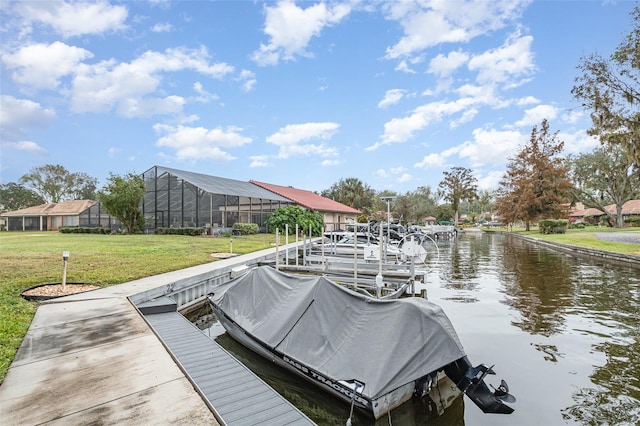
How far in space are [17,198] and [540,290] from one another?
6951 centimetres

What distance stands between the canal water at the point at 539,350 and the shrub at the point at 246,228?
17446mm

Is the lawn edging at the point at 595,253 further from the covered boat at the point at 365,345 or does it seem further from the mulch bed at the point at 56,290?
the mulch bed at the point at 56,290

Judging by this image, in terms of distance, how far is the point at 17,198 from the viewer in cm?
5284

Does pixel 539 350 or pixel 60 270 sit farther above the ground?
pixel 60 270

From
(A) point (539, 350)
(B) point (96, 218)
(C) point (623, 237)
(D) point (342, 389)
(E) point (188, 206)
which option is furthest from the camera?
(B) point (96, 218)

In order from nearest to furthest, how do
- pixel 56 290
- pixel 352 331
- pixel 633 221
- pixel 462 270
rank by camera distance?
pixel 352 331, pixel 56 290, pixel 462 270, pixel 633 221

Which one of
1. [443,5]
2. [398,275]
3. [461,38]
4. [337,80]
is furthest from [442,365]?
[337,80]

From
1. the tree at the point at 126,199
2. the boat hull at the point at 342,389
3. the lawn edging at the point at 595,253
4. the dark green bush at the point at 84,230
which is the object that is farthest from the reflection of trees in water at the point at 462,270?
the dark green bush at the point at 84,230

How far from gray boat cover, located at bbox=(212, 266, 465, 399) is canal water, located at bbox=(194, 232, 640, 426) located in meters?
0.28

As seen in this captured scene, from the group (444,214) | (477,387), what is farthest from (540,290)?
(444,214)

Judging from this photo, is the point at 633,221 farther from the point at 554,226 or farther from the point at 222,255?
the point at 222,255

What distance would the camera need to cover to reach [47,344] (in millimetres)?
4684

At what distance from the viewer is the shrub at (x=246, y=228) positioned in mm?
26656

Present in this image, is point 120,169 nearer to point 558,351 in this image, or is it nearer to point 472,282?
point 472,282
